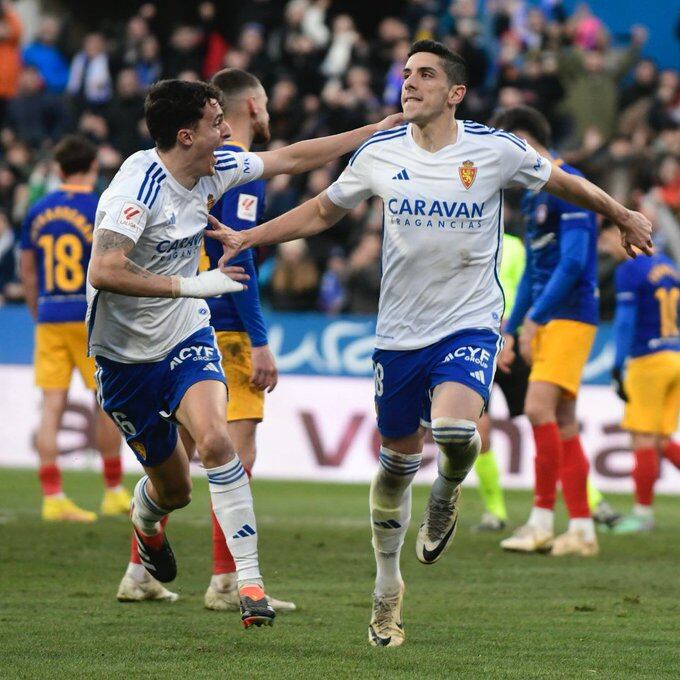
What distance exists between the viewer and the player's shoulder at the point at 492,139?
6859 mm

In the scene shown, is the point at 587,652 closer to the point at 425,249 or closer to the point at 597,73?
the point at 425,249

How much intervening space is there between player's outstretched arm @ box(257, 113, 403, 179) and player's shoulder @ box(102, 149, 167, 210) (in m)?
0.82

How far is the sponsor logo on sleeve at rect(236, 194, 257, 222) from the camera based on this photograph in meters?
7.57

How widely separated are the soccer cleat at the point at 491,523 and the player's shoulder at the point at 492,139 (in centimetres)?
513

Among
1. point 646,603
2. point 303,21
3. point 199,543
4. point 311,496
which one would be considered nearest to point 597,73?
point 303,21

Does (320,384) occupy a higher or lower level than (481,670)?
lower

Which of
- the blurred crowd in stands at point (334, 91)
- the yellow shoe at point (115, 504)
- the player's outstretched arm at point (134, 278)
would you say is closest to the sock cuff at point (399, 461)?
the player's outstretched arm at point (134, 278)

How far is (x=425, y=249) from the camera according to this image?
6777 mm

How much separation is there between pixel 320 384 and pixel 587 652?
10.1 meters

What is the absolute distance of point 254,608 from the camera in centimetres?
618

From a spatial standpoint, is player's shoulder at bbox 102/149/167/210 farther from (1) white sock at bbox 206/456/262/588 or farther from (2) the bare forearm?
(2) the bare forearm

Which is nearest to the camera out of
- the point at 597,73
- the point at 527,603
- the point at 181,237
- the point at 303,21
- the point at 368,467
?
the point at 181,237

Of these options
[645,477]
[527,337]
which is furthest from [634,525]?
[527,337]

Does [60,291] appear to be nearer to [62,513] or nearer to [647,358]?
[62,513]
